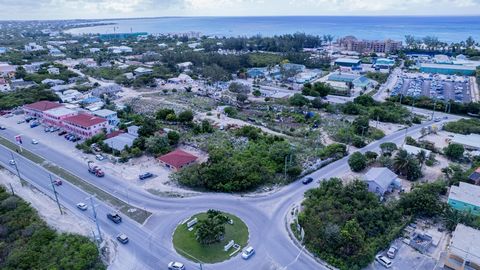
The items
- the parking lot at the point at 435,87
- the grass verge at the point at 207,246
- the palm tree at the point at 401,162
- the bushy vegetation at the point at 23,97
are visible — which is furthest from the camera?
the parking lot at the point at 435,87

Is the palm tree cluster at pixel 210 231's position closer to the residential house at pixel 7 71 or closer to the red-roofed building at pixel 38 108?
the red-roofed building at pixel 38 108

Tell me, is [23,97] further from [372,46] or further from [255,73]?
[372,46]

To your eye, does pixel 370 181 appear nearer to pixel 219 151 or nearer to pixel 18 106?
pixel 219 151

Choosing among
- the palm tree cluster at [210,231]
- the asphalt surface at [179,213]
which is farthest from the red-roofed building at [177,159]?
the palm tree cluster at [210,231]

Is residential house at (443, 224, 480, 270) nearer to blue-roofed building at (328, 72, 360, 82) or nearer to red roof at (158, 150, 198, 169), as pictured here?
red roof at (158, 150, 198, 169)

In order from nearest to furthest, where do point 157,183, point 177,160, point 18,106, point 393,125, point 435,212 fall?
point 435,212 < point 157,183 < point 177,160 < point 393,125 < point 18,106

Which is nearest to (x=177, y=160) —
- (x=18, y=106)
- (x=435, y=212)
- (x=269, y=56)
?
(x=435, y=212)
